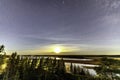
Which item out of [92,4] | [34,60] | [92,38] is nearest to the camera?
[92,4]

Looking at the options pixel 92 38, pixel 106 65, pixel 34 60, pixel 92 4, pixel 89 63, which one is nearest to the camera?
pixel 106 65

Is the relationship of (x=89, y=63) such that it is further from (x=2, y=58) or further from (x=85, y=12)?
(x=2, y=58)

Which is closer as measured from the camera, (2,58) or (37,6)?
(37,6)

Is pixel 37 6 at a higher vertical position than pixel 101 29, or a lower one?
higher

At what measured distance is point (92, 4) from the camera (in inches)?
421

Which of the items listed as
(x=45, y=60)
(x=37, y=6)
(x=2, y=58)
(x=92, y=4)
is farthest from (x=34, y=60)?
(x=92, y=4)

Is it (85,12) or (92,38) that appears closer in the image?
(85,12)

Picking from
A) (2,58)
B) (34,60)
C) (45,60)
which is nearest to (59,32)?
(45,60)

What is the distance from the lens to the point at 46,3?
1284cm

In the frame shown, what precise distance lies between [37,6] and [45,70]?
6.68 meters

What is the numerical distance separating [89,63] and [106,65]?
363 centimetres

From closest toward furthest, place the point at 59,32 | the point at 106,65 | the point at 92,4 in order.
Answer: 1. the point at 106,65
2. the point at 92,4
3. the point at 59,32

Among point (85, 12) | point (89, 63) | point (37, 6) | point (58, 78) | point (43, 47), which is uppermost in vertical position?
point (37, 6)

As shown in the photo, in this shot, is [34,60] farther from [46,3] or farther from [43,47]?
[46,3]
